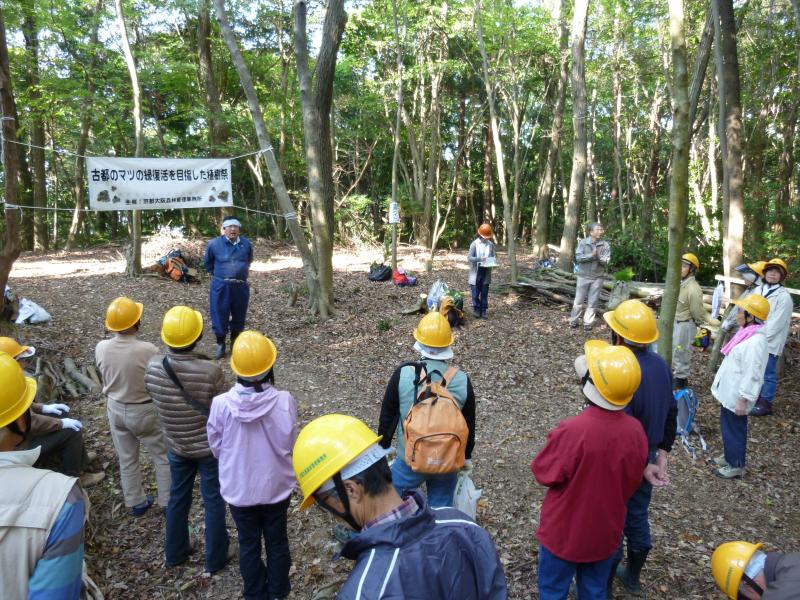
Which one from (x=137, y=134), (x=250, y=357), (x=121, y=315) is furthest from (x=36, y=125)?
(x=250, y=357)

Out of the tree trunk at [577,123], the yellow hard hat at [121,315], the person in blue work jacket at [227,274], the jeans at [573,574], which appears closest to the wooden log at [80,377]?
the person in blue work jacket at [227,274]

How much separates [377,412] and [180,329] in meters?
3.27

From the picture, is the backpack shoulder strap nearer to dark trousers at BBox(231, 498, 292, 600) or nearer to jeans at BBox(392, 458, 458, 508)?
dark trousers at BBox(231, 498, 292, 600)

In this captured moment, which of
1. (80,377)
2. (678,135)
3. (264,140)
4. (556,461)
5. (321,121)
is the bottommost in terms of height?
(80,377)

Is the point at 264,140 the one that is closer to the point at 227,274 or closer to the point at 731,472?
the point at 227,274

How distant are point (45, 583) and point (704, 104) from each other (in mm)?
21979

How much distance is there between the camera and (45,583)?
149cm

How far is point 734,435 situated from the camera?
4.70m

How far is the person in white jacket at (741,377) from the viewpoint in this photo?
170 inches

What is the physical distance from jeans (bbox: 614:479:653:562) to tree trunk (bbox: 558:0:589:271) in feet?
31.5

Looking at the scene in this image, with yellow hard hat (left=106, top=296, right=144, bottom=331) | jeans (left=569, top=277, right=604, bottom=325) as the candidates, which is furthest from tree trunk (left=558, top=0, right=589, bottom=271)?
yellow hard hat (left=106, top=296, right=144, bottom=331)

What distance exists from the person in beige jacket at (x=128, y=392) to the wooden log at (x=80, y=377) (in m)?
2.50

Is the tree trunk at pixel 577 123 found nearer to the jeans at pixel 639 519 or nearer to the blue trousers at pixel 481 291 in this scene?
the blue trousers at pixel 481 291

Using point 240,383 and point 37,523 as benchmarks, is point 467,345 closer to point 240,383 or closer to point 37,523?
point 240,383
